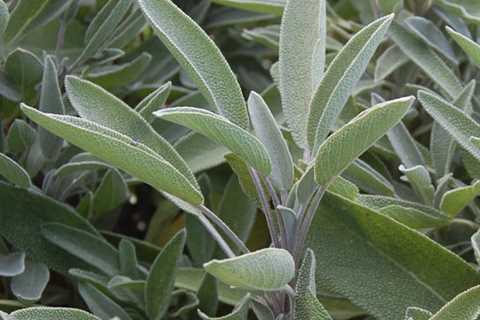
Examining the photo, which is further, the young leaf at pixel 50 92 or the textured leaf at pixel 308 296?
the young leaf at pixel 50 92

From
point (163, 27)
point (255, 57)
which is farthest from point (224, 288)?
point (255, 57)

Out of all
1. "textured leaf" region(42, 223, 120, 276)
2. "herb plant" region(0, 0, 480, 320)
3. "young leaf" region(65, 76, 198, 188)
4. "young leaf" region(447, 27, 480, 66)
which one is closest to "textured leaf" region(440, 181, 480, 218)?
"herb plant" region(0, 0, 480, 320)

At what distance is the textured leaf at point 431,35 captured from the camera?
3.13 feet

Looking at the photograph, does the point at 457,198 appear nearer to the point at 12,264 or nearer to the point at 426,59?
the point at 426,59

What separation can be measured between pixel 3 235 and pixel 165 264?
0.58 ft

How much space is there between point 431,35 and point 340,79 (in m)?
0.38

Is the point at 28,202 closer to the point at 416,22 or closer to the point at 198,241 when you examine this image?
the point at 198,241

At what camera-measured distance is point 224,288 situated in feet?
2.84

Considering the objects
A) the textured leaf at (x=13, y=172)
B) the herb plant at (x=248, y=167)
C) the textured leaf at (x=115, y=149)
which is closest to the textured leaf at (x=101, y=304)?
the herb plant at (x=248, y=167)

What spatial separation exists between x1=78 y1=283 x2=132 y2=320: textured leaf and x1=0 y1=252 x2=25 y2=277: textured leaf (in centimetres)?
6

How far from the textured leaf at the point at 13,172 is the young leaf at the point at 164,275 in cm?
15

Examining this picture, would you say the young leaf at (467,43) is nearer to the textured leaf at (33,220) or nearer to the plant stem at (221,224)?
the plant stem at (221,224)

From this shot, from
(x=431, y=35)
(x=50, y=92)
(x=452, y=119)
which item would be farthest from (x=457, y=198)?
(x=50, y=92)

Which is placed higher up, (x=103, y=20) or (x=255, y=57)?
(x=103, y=20)
